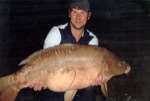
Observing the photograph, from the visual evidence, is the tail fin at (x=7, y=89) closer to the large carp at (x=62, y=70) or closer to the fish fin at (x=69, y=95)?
the large carp at (x=62, y=70)

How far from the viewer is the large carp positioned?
18.8ft

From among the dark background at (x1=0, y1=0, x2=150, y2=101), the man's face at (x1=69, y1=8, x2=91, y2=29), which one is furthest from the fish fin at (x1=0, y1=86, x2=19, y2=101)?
the dark background at (x1=0, y1=0, x2=150, y2=101)

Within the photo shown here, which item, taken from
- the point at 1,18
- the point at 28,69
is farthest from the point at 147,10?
the point at 28,69

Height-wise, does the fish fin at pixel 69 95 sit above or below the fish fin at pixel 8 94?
below

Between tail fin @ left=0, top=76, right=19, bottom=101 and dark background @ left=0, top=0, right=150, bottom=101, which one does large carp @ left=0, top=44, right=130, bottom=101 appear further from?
dark background @ left=0, top=0, right=150, bottom=101

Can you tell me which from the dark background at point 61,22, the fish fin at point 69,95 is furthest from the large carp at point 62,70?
the dark background at point 61,22

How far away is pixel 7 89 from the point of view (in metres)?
5.69

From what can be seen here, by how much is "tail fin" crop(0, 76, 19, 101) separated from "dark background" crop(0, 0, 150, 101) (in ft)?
9.60

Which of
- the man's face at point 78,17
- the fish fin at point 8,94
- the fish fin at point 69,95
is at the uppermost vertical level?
the man's face at point 78,17

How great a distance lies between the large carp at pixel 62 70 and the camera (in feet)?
18.8

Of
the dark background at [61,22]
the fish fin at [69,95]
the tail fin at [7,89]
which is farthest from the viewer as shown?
the dark background at [61,22]

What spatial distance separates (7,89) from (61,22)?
3266 millimetres

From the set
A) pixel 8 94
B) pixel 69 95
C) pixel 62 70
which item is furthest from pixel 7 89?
pixel 69 95

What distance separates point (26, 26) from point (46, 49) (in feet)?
10.2
